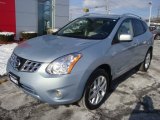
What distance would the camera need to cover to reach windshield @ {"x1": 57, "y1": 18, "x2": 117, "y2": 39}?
414cm

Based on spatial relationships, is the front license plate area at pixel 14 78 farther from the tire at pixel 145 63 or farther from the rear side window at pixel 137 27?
the tire at pixel 145 63

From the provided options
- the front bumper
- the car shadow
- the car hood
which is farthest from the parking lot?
the car hood

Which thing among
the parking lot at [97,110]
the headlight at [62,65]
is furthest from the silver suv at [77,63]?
the parking lot at [97,110]

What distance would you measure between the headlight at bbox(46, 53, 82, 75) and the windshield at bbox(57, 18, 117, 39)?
1.02 meters

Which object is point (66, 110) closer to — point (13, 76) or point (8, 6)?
point (13, 76)

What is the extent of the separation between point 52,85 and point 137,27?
342cm

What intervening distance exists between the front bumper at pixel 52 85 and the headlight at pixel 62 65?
0.21 feet

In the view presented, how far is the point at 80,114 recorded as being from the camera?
3.61 metres

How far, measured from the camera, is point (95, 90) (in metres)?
3.75

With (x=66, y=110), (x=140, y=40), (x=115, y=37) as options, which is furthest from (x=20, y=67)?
(x=140, y=40)

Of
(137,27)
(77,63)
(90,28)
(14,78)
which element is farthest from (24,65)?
(137,27)

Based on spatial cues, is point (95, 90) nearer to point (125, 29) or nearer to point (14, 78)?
point (14, 78)

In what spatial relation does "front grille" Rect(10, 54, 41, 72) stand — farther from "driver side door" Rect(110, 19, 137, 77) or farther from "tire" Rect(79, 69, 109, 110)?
"driver side door" Rect(110, 19, 137, 77)

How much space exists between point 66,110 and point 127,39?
1767 mm
